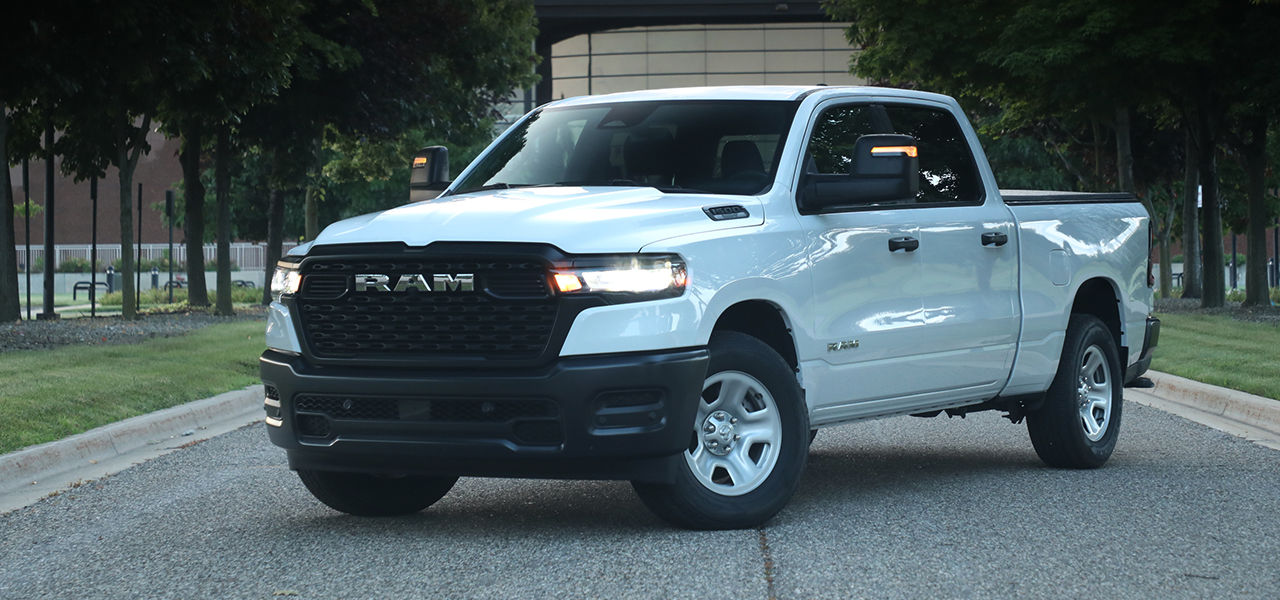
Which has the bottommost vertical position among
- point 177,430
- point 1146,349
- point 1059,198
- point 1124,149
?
point 177,430

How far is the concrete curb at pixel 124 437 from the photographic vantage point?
386 inches

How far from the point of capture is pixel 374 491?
779cm

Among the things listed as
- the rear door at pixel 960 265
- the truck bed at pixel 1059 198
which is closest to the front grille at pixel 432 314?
the rear door at pixel 960 265

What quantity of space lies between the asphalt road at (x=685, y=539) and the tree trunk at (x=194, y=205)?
2076 centimetres

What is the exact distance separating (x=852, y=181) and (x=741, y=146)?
0.58m

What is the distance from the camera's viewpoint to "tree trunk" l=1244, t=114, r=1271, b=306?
2980 centimetres

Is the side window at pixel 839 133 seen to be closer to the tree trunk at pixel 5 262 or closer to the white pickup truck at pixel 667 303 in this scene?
the white pickup truck at pixel 667 303

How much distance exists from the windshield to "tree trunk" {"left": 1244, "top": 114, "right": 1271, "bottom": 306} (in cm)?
2381

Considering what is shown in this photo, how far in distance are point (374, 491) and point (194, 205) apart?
24.0m

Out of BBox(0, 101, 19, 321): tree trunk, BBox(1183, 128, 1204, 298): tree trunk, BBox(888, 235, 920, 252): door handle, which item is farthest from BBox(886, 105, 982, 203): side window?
BBox(1183, 128, 1204, 298): tree trunk

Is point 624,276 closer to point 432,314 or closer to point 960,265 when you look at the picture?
point 432,314

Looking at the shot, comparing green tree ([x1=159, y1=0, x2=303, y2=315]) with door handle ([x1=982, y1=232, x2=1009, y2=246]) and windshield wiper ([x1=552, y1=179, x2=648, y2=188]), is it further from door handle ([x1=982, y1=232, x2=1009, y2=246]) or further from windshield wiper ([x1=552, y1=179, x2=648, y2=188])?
door handle ([x1=982, y1=232, x2=1009, y2=246])

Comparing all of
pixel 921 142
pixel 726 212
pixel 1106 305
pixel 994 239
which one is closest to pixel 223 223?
pixel 1106 305

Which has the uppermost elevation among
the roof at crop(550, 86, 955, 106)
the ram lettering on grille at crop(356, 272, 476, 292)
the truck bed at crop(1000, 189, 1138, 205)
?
the roof at crop(550, 86, 955, 106)
